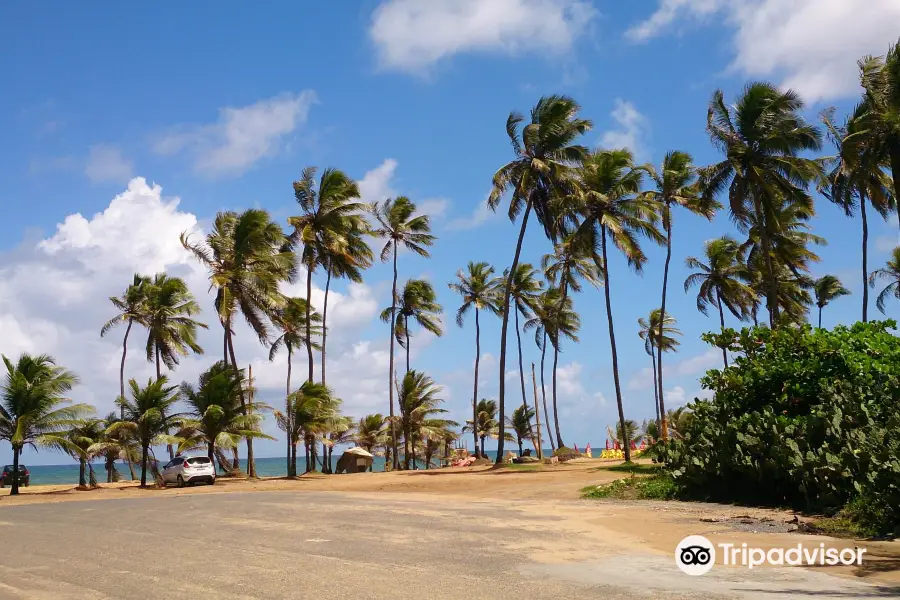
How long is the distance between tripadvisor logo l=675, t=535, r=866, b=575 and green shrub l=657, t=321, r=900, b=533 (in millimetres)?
2367

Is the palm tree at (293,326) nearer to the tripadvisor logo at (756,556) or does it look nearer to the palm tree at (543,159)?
the palm tree at (543,159)

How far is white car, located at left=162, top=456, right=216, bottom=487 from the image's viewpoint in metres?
31.5

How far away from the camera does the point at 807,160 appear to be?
104ft

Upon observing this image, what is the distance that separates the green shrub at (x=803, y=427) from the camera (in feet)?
42.0

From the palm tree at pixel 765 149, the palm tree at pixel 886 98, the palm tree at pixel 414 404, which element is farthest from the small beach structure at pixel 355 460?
the palm tree at pixel 886 98

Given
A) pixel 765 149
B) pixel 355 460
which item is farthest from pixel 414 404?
pixel 765 149

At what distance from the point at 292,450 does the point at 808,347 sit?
26.8 meters

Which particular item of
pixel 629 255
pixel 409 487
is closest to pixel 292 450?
Result: pixel 409 487

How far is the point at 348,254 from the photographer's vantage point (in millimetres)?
41562

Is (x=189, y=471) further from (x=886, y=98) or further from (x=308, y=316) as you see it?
(x=886, y=98)

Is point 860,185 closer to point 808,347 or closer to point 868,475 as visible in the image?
point 808,347

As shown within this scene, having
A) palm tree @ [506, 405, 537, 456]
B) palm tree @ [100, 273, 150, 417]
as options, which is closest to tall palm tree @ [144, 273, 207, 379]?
palm tree @ [100, 273, 150, 417]

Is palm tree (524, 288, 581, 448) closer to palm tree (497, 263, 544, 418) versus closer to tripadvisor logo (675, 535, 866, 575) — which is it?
palm tree (497, 263, 544, 418)

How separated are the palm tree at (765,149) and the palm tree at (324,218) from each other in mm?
18608
